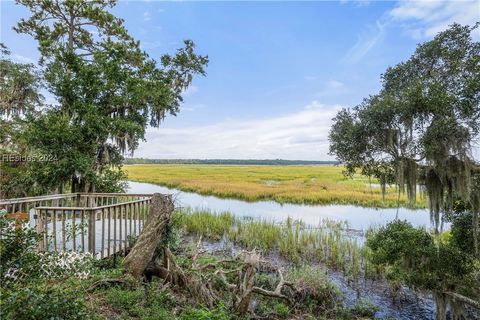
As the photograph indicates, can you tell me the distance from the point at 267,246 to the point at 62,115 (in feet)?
27.1

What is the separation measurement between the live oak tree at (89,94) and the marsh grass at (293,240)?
346 centimetres

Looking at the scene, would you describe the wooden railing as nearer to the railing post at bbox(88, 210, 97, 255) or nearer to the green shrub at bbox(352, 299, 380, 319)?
the railing post at bbox(88, 210, 97, 255)

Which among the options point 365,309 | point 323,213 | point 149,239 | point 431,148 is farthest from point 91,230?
point 323,213

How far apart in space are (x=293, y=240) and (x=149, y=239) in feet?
22.5

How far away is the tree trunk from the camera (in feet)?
15.6

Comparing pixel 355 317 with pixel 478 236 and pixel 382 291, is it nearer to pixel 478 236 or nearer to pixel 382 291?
pixel 382 291

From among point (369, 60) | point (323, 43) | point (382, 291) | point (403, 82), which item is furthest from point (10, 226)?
point (323, 43)

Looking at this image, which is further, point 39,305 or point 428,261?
point 428,261

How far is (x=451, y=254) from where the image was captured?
5633 millimetres

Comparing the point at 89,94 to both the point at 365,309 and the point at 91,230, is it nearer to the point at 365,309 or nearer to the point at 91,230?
the point at 91,230

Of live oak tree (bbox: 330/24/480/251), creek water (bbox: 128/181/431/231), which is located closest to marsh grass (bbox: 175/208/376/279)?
creek water (bbox: 128/181/431/231)

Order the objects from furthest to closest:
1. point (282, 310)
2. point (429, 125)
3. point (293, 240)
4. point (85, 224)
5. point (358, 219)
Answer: point (358, 219)
point (293, 240)
point (282, 310)
point (85, 224)
point (429, 125)

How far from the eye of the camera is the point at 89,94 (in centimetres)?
935

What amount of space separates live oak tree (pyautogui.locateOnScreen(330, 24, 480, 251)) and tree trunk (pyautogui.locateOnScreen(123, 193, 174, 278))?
11.9 ft
